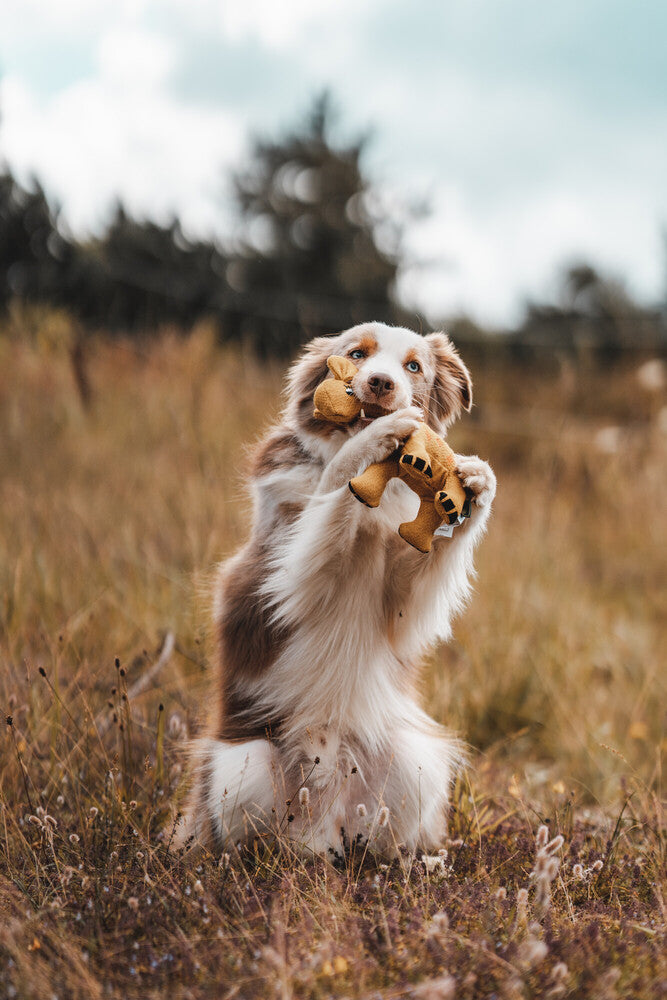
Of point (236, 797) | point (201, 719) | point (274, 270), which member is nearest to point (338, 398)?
point (236, 797)

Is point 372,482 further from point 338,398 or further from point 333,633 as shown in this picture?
point 333,633

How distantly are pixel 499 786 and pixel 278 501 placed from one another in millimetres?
1670

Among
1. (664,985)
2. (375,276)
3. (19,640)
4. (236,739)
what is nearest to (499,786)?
(236,739)

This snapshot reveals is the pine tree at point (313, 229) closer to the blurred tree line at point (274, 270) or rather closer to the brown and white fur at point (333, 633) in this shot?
the blurred tree line at point (274, 270)

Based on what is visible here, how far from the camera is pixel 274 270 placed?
21.3 metres

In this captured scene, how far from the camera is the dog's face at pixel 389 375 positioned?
7.97 ft

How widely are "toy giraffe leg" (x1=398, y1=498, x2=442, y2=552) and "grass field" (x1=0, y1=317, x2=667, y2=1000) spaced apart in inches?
33.5

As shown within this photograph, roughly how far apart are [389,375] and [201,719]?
62.3 inches

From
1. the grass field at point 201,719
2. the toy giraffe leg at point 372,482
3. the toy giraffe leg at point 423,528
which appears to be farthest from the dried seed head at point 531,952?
the toy giraffe leg at point 372,482

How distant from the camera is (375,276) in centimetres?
1877

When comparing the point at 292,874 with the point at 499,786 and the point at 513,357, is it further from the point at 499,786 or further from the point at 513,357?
the point at 513,357

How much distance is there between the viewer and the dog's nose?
2393 mm

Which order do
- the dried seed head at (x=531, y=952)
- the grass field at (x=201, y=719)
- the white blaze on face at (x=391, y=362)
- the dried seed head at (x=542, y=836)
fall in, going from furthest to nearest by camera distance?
the white blaze on face at (x=391, y=362), the dried seed head at (x=542, y=836), the grass field at (x=201, y=719), the dried seed head at (x=531, y=952)

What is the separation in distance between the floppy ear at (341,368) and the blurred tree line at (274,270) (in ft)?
21.2
